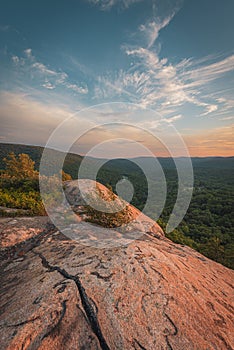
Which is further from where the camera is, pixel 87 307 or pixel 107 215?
pixel 107 215

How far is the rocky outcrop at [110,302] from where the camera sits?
2721 mm

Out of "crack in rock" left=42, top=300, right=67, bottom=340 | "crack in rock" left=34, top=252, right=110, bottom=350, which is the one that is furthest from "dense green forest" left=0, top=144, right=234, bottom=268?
"crack in rock" left=42, top=300, right=67, bottom=340

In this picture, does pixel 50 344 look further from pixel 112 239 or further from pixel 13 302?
pixel 112 239

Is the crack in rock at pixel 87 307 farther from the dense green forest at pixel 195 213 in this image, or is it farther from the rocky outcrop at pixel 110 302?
the dense green forest at pixel 195 213

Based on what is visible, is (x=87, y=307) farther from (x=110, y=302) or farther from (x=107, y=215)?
(x=107, y=215)

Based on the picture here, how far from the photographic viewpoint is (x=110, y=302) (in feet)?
10.7

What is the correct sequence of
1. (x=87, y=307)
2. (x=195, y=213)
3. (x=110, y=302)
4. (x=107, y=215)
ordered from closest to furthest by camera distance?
(x=87, y=307) < (x=110, y=302) < (x=107, y=215) < (x=195, y=213)

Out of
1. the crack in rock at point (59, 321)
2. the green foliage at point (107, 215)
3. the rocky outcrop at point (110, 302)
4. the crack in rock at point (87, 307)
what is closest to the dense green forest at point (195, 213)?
the green foliage at point (107, 215)

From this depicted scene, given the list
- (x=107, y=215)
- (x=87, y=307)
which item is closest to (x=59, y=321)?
(x=87, y=307)

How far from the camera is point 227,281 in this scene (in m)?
5.47

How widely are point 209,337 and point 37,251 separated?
459cm

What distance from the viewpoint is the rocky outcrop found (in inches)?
107

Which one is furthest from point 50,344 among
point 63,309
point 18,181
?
point 18,181

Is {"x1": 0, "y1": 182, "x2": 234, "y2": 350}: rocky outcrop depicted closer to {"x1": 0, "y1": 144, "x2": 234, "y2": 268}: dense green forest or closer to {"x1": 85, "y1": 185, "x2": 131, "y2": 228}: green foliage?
{"x1": 85, "y1": 185, "x2": 131, "y2": 228}: green foliage
